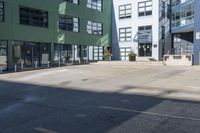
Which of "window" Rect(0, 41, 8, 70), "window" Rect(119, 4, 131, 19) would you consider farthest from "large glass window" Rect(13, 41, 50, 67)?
"window" Rect(119, 4, 131, 19)

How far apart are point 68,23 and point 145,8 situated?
42.2ft

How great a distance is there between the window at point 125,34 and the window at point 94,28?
3.78 metres

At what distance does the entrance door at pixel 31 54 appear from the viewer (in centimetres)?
2894

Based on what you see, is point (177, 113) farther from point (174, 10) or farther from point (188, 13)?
point (174, 10)

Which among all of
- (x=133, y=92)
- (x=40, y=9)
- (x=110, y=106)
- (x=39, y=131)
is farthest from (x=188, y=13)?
(x=39, y=131)

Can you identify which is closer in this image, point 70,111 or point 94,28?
point 70,111

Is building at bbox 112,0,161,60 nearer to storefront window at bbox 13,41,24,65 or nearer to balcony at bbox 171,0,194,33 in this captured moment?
balcony at bbox 171,0,194,33

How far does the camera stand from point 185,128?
6.77 meters

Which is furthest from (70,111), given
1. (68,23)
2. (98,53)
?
(98,53)

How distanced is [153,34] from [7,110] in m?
32.6

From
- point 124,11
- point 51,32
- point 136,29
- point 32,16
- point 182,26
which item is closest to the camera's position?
point 32,16

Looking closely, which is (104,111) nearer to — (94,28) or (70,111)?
(70,111)

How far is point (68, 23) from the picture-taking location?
34250 mm

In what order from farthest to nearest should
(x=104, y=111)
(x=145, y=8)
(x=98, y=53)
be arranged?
(x=98, y=53)
(x=145, y=8)
(x=104, y=111)
